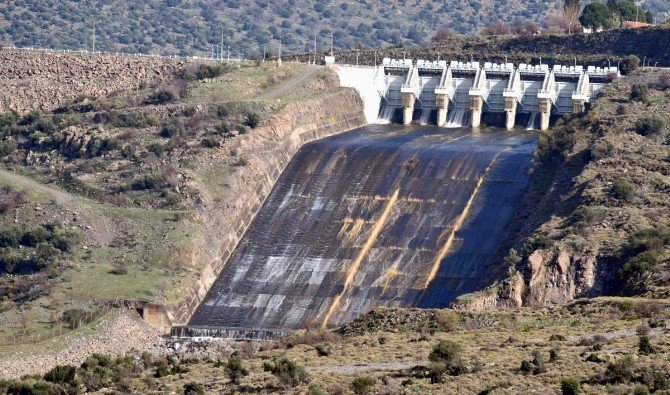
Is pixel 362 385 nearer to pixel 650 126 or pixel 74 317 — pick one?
pixel 74 317

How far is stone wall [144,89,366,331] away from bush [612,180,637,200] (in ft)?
82.6

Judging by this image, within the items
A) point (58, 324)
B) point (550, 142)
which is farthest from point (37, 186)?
point (550, 142)

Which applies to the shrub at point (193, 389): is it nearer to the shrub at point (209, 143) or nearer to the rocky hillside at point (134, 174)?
the rocky hillside at point (134, 174)

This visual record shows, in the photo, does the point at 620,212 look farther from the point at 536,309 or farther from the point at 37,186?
the point at 37,186

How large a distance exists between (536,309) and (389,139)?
167 feet

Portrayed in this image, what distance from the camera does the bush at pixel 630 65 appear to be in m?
174

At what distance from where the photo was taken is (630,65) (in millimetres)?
174000

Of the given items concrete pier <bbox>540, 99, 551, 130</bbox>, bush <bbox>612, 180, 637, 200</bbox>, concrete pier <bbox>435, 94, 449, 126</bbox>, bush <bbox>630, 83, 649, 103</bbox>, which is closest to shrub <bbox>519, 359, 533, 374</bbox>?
bush <bbox>612, 180, 637, 200</bbox>

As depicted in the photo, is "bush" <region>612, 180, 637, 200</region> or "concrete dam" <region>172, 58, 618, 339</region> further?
"concrete dam" <region>172, 58, 618, 339</region>

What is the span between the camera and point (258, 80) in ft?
557

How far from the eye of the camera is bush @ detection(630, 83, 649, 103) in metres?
158

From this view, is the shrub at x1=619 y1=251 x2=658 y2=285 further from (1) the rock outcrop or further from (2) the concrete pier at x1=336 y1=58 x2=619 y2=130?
(1) the rock outcrop

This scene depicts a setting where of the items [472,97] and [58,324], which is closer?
[58,324]

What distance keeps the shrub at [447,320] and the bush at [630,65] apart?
67.5 m
